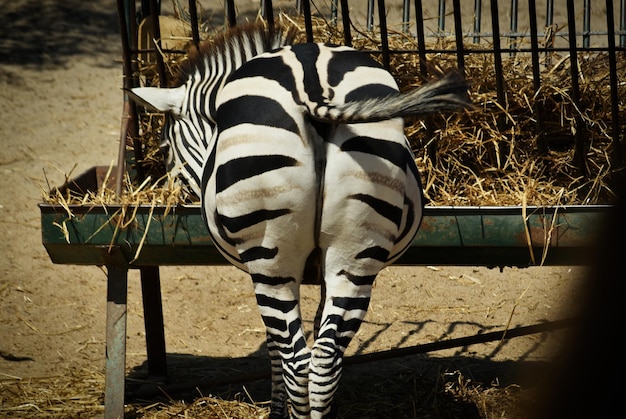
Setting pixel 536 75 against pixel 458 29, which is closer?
pixel 458 29

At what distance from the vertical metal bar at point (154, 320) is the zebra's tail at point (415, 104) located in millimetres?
2501

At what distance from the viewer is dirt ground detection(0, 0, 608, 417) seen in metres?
4.98

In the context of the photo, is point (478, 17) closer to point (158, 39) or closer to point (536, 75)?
point (536, 75)

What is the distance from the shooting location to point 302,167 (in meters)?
2.78

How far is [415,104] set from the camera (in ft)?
8.84

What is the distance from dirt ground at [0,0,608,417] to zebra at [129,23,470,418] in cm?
118

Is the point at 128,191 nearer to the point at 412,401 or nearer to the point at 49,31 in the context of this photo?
the point at 412,401

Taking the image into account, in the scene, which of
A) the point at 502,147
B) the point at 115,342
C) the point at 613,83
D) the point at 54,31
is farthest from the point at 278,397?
the point at 54,31

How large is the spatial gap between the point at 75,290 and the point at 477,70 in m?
4.00

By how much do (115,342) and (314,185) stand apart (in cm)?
190

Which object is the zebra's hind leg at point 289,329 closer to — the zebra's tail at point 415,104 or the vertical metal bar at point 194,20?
the zebra's tail at point 415,104

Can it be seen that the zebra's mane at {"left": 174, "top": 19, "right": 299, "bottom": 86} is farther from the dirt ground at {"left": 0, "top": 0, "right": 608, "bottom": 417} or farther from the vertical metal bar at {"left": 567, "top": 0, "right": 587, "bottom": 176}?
the vertical metal bar at {"left": 567, "top": 0, "right": 587, "bottom": 176}

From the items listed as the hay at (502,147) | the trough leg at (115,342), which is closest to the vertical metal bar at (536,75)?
the hay at (502,147)

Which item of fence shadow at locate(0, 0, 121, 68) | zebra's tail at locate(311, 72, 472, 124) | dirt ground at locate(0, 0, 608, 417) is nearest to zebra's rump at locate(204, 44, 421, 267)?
zebra's tail at locate(311, 72, 472, 124)
